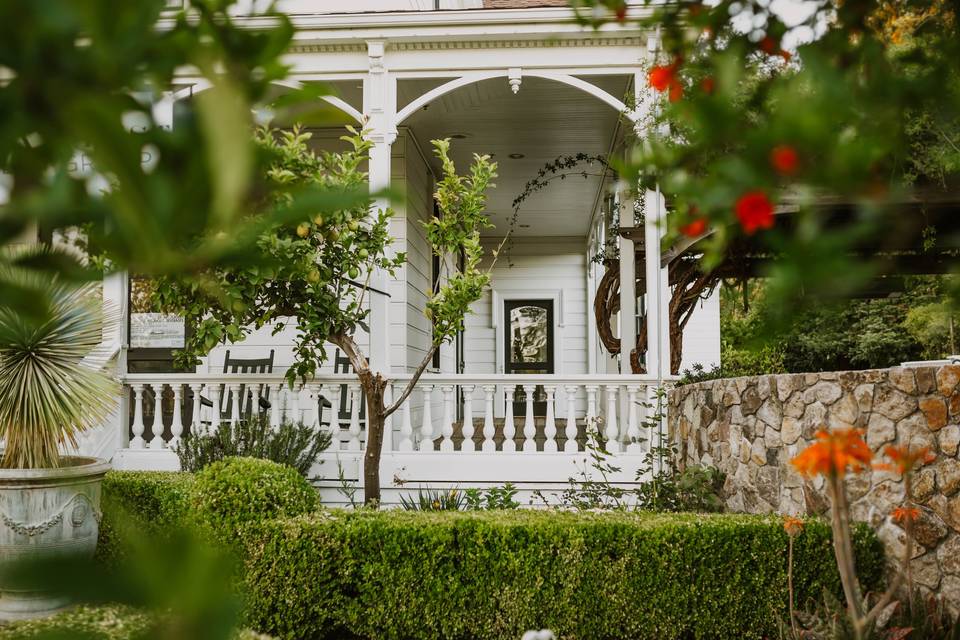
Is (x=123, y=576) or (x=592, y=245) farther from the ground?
(x=592, y=245)

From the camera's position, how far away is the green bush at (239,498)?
159 inches

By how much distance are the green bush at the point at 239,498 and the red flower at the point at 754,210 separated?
12.4 feet

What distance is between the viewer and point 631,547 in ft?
12.3

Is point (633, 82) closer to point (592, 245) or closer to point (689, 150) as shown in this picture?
point (592, 245)

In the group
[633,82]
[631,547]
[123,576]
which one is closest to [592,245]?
[633,82]

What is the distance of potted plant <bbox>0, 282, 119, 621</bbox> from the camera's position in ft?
14.1

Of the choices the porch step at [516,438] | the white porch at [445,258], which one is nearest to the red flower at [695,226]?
the white porch at [445,258]

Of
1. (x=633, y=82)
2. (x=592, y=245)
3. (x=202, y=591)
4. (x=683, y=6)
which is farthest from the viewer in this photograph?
(x=592, y=245)

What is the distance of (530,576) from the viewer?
378 centimetres

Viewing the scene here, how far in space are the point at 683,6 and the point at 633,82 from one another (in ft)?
19.5

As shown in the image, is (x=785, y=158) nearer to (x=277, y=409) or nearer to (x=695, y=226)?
(x=695, y=226)

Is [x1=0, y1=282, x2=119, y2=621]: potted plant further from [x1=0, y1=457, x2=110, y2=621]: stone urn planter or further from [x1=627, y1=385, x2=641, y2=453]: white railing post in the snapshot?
[x1=627, y1=385, x2=641, y2=453]: white railing post

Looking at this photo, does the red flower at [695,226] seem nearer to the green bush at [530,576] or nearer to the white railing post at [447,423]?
the green bush at [530,576]

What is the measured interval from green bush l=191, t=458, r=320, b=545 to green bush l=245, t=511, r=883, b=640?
0.51 feet
